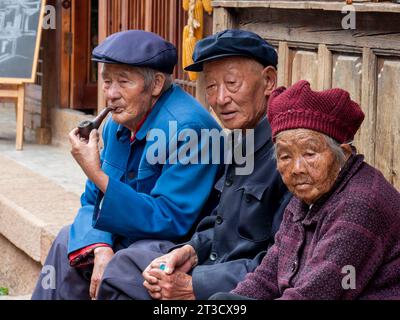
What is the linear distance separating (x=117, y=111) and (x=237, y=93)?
2.14 ft

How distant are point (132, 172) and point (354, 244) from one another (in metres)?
1.60

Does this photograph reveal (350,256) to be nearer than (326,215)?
Yes

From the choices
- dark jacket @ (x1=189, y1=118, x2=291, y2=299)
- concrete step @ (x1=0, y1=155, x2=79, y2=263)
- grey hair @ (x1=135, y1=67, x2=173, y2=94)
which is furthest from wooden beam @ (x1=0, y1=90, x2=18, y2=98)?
dark jacket @ (x1=189, y1=118, x2=291, y2=299)

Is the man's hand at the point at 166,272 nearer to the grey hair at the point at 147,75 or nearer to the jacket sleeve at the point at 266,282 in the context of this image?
the jacket sleeve at the point at 266,282

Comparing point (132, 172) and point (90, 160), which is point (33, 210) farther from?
point (90, 160)

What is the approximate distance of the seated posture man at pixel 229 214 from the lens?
12.2ft

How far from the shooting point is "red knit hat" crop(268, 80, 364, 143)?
3217 millimetres

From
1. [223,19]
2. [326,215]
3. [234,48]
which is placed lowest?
[326,215]

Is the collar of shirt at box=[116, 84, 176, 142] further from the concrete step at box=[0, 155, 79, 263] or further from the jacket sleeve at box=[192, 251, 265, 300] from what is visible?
the concrete step at box=[0, 155, 79, 263]

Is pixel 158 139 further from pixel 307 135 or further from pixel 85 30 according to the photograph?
pixel 85 30

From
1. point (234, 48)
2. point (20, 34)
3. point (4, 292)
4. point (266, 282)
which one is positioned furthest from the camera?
point (20, 34)

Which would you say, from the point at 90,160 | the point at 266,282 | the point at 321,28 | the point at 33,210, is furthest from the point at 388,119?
the point at 33,210

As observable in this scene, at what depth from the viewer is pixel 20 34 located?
970cm
